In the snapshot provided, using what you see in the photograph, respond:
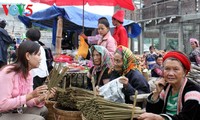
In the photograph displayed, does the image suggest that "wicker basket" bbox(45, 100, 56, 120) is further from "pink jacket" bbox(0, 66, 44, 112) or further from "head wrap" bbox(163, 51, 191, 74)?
"head wrap" bbox(163, 51, 191, 74)

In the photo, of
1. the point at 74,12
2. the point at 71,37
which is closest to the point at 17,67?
the point at 74,12

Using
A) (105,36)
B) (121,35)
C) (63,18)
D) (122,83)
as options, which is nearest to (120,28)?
(121,35)

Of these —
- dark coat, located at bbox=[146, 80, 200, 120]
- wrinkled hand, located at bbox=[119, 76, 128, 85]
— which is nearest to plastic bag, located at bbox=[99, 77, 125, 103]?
wrinkled hand, located at bbox=[119, 76, 128, 85]

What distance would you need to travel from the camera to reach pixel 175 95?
2059 mm

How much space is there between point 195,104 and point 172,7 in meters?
14.5

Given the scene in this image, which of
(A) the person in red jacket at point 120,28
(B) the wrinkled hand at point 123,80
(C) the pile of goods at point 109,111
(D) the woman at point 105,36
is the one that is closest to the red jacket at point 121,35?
(A) the person in red jacket at point 120,28

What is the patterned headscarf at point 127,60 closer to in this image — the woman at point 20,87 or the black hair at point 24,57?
the woman at point 20,87

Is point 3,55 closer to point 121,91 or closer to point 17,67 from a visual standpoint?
point 17,67

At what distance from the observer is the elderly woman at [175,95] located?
6.02 feet

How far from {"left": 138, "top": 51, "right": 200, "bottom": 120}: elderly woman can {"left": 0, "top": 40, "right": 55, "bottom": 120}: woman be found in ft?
3.35

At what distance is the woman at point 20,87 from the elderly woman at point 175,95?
102 cm

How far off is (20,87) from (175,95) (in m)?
1.42

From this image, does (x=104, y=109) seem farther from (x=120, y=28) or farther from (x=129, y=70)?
(x=120, y=28)

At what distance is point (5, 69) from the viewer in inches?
94.2
